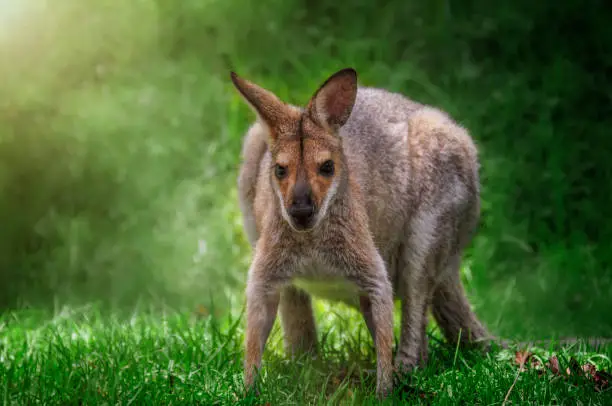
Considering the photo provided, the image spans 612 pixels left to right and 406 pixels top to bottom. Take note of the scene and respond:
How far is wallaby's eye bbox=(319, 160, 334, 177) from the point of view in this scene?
443cm

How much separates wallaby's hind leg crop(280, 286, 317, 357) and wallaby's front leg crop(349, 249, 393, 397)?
30.4 inches

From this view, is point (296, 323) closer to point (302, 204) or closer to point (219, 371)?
point (219, 371)

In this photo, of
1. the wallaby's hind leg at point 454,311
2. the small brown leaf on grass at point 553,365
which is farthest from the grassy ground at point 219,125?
the small brown leaf on grass at point 553,365

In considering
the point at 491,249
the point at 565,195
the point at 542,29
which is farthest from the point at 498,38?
the point at 491,249

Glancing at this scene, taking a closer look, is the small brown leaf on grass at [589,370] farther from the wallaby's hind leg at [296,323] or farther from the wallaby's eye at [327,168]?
the wallaby's eye at [327,168]

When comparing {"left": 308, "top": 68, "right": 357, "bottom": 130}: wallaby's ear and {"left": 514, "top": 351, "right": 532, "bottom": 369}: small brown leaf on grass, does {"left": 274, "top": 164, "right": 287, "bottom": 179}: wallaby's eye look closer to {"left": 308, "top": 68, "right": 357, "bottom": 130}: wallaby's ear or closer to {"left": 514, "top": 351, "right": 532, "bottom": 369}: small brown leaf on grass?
{"left": 308, "top": 68, "right": 357, "bottom": 130}: wallaby's ear

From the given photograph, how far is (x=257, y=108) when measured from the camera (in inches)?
178

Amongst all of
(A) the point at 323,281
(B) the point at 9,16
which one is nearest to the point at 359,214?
(A) the point at 323,281

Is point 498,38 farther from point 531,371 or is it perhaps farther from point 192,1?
point 531,371

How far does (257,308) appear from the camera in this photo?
4602mm

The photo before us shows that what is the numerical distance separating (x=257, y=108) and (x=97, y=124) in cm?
400

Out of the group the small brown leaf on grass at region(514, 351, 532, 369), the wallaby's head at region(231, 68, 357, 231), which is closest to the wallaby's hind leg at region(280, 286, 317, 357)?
the wallaby's head at region(231, 68, 357, 231)

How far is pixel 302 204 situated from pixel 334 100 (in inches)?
25.7

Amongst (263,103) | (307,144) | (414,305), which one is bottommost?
(414,305)
